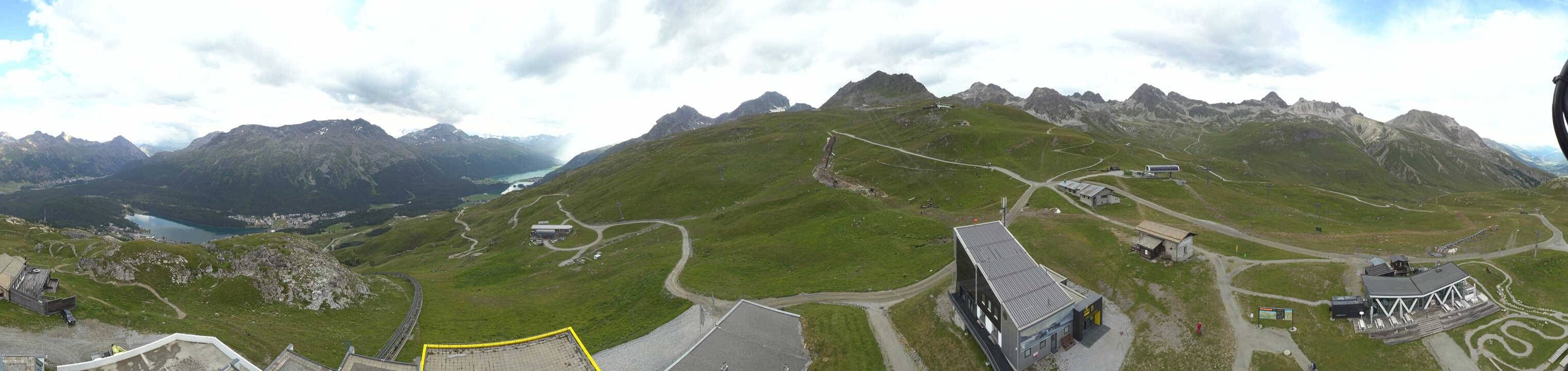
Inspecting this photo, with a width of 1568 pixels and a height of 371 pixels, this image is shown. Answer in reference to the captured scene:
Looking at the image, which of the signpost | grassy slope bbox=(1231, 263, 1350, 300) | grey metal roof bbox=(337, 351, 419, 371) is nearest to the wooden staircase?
the signpost

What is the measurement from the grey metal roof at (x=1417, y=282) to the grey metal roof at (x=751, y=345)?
45.1m

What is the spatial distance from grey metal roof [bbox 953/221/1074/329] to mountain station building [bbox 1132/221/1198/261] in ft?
51.0

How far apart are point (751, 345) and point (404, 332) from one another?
39.8m

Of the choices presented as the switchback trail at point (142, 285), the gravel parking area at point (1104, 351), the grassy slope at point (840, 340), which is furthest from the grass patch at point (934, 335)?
the switchback trail at point (142, 285)

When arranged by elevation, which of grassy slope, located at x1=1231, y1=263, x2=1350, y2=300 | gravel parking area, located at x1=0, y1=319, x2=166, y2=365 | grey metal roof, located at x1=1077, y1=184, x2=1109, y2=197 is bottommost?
grassy slope, located at x1=1231, y1=263, x2=1350, y2=300

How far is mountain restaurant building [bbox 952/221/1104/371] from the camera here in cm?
3844

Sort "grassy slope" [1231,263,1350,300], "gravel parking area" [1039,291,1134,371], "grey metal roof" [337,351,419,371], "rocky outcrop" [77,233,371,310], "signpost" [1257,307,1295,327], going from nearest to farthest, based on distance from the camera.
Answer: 1. "grey metal roof" [337,351,419,371]
2. "gravel parking area" [1039,291,1134,371]
3. "signpost" [1257,307,1295,327]
4. "grassy slope" [1231,263,1350,300]
5. "rocky outcrop" [77,233,371,310]

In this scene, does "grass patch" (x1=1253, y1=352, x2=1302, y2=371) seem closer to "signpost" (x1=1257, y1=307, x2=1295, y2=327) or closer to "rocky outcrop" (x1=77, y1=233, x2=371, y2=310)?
"signpost" (x1=1257, y1=307, x2=1295, y2=327)

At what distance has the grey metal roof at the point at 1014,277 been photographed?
38.4 metres

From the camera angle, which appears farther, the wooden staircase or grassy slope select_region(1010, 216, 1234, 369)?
grassy slope select_region(1010, 216, 1234, 369)

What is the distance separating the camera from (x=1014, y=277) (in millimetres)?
40812

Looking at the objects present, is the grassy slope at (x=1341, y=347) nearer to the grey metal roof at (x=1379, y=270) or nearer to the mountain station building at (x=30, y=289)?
the grey metal roof at (x=1379, y=270)

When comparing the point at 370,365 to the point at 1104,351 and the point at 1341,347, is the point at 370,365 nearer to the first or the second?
the point at 1104,351

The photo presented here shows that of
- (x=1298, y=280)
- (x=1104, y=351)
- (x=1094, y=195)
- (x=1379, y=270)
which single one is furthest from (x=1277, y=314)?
(x=1094, y=195)
